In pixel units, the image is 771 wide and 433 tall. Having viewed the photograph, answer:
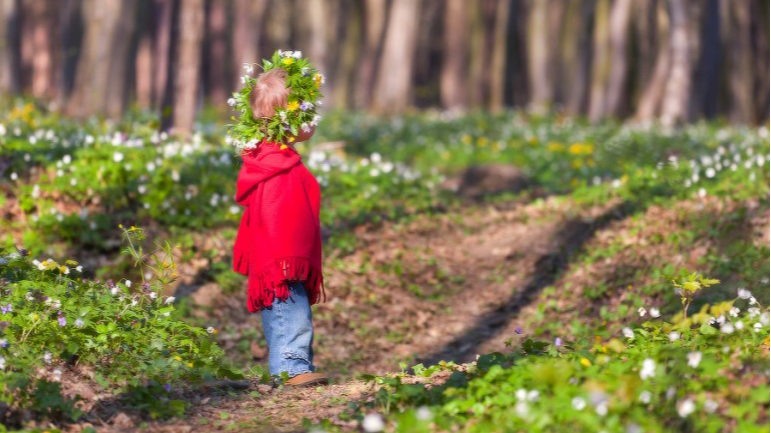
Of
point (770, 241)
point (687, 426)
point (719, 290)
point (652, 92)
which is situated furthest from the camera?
point (652, 92)

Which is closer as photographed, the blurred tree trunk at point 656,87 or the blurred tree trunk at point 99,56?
the blurred tree trunk at point 99,56

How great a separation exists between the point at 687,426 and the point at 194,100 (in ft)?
34.3

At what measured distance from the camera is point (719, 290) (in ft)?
26.7

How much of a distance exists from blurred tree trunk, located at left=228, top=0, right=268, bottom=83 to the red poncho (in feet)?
69.9

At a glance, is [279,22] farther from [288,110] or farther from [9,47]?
[288,110]

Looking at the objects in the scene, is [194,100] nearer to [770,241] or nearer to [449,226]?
[449,226]

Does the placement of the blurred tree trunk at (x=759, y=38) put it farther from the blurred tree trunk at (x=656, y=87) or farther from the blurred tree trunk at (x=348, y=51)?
the blurred tree trunk at (x=348, y=51)

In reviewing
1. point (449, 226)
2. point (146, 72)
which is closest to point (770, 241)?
point (449, 226)

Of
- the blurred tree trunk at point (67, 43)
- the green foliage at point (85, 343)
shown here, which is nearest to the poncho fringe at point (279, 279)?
the green foliage at point (85, 343)

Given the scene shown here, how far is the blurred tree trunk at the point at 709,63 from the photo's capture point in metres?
23.7

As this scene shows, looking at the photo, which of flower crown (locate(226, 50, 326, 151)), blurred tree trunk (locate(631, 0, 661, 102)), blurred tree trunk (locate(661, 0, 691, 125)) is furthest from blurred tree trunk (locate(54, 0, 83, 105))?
flower crown (locate(226, 50, 326, 151))

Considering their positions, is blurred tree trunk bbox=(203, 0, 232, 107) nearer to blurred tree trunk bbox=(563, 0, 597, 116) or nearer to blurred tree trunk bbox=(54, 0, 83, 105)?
blurred tree trunk bbox=(54, 0, 83, 105)

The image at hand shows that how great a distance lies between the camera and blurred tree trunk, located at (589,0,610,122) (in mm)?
27203

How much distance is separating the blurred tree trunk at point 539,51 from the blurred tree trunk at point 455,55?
6.75 ft
